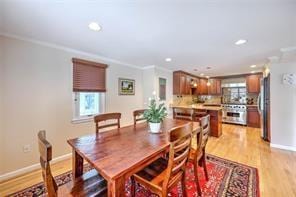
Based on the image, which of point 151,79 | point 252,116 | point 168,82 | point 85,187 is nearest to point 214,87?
point 252,116

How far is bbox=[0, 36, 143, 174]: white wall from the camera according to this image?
7.59 ft

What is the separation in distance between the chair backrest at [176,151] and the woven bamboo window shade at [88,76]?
100 inches

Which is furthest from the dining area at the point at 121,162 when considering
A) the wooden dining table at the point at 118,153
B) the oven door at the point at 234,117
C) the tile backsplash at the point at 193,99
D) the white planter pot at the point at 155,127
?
the oven door at the point at 234,117

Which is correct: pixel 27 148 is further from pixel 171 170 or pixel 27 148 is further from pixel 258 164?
pixel 258 164

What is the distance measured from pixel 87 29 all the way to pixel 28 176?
2.46m

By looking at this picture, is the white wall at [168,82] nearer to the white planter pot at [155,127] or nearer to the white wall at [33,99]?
the white wall at [33,99]

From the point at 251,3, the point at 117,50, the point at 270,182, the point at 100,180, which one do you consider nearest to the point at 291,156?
the point at 270,182

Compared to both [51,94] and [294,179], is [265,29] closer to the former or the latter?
[294,179]

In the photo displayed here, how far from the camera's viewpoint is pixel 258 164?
278 cm

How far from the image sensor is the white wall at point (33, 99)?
7.59ft

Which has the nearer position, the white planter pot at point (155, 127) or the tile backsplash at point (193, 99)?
the white planter pot at point (155, 127)

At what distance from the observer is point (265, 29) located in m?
2.17

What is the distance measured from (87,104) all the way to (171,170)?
9.16ft

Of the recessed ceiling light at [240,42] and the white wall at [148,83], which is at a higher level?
the recessed ceiling light at [240,42]
